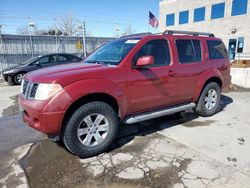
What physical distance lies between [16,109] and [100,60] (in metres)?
3.75

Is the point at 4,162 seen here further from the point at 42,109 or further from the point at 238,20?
the point at 238,20

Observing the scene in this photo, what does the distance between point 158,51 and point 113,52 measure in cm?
87

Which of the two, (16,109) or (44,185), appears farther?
(16,109)

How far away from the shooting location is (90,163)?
11.2 feet

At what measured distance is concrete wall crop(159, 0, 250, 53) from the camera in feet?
66.4

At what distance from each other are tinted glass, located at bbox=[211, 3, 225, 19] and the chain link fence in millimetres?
13810

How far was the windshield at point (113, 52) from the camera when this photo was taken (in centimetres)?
396

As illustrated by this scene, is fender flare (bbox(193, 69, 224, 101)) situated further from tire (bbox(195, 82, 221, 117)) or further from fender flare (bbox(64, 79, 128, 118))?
fender flare (bbox(64, 79, 128, 118))

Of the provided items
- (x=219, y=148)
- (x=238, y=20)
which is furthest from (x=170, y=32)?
(x=238, y=20)

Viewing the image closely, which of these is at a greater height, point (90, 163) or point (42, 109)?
point (42, 109)

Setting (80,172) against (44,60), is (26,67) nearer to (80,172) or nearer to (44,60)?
(44,60)

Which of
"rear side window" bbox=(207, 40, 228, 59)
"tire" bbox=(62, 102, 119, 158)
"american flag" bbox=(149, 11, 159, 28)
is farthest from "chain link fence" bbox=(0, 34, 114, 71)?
"tire" bbox=(62, 102, 119, 158)

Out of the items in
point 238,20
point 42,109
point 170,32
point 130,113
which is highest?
point 238,20

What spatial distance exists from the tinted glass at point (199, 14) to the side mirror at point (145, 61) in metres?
23.0
